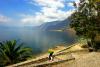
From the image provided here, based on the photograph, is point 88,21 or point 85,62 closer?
point 85,62

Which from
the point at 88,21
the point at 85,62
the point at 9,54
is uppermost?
the point at 88,21

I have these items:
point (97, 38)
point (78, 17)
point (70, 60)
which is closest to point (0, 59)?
point (70, 60)

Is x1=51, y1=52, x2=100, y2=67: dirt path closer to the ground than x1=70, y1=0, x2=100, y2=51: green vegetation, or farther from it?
closer to the ground

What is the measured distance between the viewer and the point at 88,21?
25.5m

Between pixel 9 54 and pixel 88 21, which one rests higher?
pixel 88 21

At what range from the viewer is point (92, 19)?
2531 centimetres

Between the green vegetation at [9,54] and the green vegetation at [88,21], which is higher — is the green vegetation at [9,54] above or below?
below

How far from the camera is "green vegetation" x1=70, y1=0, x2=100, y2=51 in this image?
25.3 metres

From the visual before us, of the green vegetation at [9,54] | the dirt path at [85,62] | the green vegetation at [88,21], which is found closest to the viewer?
the dirt path at [85,62]

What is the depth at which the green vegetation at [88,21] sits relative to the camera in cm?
2533

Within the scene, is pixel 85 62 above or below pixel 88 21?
below

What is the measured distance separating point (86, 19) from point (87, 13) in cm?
85

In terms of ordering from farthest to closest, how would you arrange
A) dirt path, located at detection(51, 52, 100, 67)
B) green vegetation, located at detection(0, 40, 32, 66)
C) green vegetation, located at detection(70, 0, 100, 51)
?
green vegetation, located at detection(70, 0, 100, 51) < green vegetation, located at detection(0, 40, 32, 66) < dirt path, located at detection(51, 52, 100, 67)

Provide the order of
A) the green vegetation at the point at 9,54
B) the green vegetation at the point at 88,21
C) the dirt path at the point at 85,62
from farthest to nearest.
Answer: the green vegetation at the point at 88,21, the green vegetation at the point at 9,54, the dirt path at the point at 85,62
